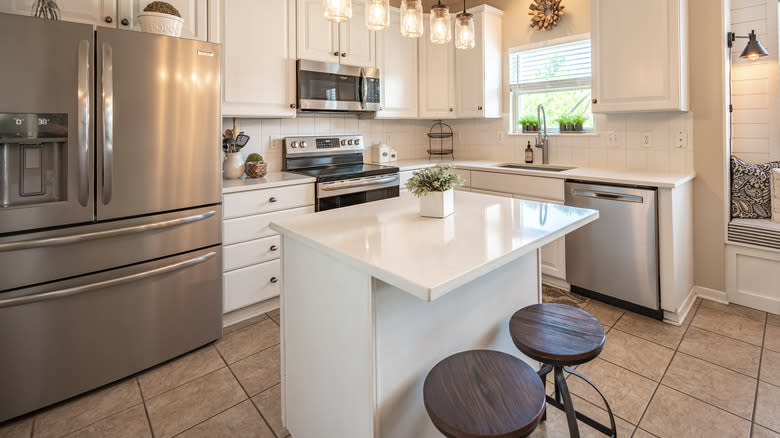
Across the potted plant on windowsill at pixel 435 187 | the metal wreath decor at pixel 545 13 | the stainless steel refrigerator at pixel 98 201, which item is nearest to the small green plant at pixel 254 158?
the stainless steel refrigerator at pixel 98 201

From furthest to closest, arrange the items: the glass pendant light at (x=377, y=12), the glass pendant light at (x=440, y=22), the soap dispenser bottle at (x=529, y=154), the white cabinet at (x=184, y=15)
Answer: the soap dispenser bottle at (x=529, y=154)
the white cabinet at (x=184, y=15)
the glass pendant light at (x=440, y=22)
the glass pendant light at (x=377, y=12)

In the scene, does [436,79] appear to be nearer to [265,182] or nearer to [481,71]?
[481,71]

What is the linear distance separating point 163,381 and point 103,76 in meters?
1.53

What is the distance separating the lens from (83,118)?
1771 mm

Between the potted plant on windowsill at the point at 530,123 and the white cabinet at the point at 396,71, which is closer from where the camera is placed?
the white cabinet at the point at 396,71

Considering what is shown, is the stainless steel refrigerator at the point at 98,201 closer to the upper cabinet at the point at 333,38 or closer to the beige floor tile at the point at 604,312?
the upper cabinet at the point at 333,38

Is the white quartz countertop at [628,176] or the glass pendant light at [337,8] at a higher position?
the glass pendant light at [337,8]

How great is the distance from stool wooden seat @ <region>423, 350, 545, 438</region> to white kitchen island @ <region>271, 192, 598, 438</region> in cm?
17

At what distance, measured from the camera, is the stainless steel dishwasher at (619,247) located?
2580 millimetres

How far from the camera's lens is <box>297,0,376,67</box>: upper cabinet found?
3.05m

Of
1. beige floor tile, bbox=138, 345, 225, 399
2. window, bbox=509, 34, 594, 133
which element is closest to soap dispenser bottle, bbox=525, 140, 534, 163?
window, bbox=509, 34, 594, 133

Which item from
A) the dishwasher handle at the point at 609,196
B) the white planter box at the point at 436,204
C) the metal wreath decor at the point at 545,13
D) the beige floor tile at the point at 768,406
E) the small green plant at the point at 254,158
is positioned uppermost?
the metal wreath decor at the point at 545,13

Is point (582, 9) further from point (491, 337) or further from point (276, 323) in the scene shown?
point (276, 323)

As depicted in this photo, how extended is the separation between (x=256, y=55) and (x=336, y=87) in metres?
0.72
